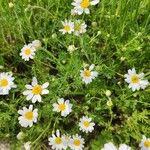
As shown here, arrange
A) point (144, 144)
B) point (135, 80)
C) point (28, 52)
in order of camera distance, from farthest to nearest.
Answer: point (28, 52) → point (135, 80) → point (144, 144)

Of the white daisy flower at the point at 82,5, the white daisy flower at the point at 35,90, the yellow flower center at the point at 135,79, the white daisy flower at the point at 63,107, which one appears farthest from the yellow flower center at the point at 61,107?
the white daisy flower at the point at 82,5

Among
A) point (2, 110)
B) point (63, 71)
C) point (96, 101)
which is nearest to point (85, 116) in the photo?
point (96, 101)

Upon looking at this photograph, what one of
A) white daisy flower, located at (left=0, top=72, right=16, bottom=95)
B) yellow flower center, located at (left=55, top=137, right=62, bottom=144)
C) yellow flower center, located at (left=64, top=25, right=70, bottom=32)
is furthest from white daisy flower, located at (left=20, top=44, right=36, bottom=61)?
yellow flower center, located at (left=55, top=137, right=62, bottom=144)

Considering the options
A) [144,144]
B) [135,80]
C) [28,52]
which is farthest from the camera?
[28,52]

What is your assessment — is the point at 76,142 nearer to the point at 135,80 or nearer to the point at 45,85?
the point at 45,85

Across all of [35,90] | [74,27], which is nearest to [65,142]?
[35,90]

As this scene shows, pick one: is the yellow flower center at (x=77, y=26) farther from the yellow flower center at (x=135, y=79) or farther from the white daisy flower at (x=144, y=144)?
the white daisy flower at (x=144, y=144)
